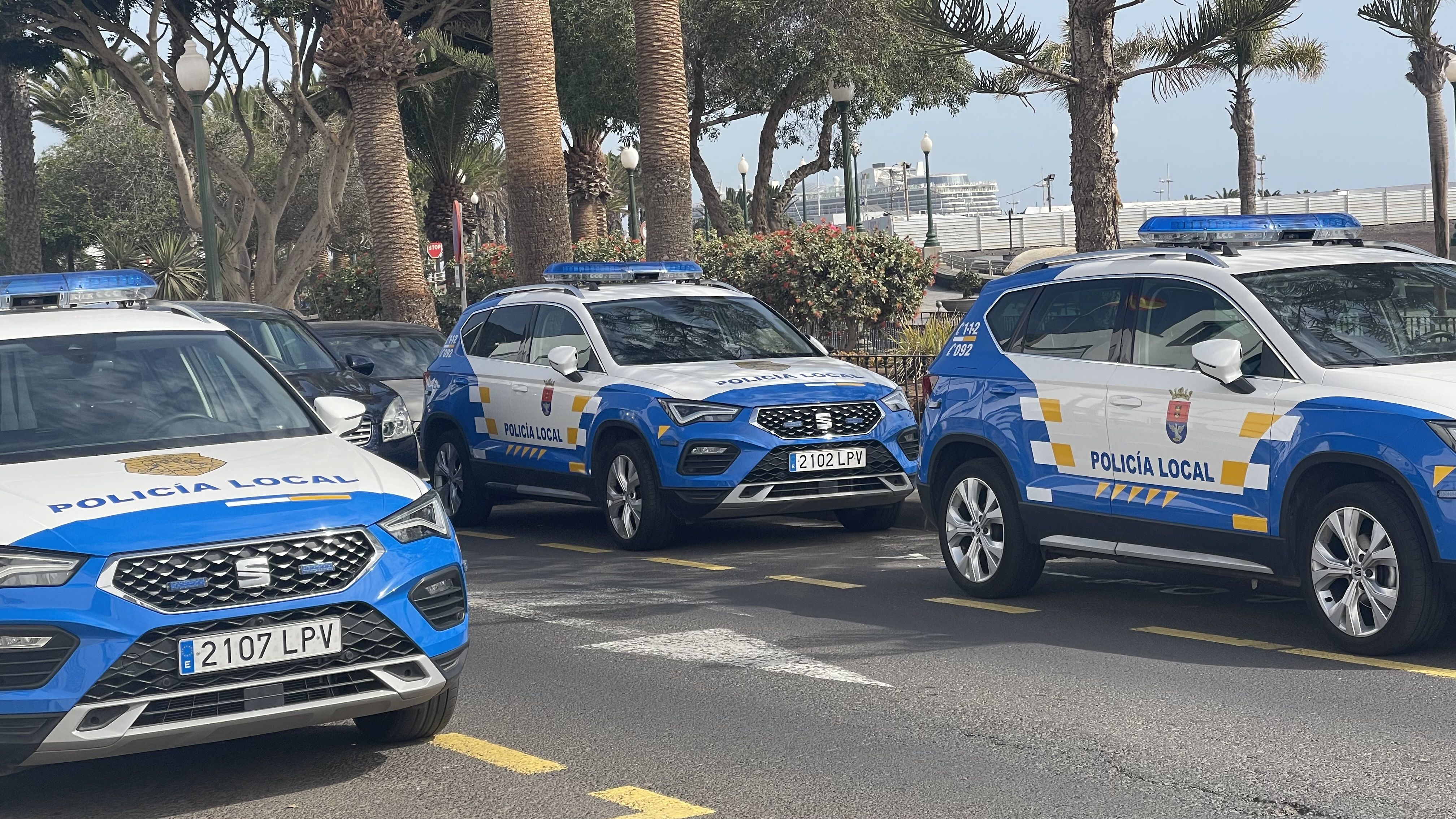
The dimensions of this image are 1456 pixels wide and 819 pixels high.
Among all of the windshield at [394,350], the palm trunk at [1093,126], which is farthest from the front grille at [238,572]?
the palm trunk at [1093,126]

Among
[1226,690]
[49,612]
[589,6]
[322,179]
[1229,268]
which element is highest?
[589,6]

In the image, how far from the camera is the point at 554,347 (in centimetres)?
1190

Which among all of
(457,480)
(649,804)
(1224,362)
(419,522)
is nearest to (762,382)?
(457,480)

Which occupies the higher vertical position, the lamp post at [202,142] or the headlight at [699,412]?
the lamp post at [202,142]

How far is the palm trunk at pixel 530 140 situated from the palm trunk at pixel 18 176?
669 inches

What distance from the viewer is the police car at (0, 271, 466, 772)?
16.1 ft

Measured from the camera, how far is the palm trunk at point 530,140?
792 inches

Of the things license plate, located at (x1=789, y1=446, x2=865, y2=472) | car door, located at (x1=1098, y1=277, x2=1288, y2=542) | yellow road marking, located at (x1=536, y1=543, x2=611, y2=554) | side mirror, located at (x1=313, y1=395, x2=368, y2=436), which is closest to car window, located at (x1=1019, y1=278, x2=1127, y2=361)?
car door, located at (x1=1098, y1=277, x2=1288, y2=542)

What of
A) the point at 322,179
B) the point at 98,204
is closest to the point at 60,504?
the point at 322,179

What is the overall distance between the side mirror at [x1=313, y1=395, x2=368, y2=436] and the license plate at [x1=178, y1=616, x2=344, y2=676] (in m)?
1.53

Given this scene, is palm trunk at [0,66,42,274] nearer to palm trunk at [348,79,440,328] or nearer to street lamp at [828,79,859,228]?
palm trunk at [348,79,440,328]

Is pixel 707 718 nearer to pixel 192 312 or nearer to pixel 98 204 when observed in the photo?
pixel 192 312

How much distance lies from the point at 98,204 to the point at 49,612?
53.5 metres

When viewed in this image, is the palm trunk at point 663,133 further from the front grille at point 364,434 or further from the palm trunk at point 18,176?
the palm trunk at point 18,176
